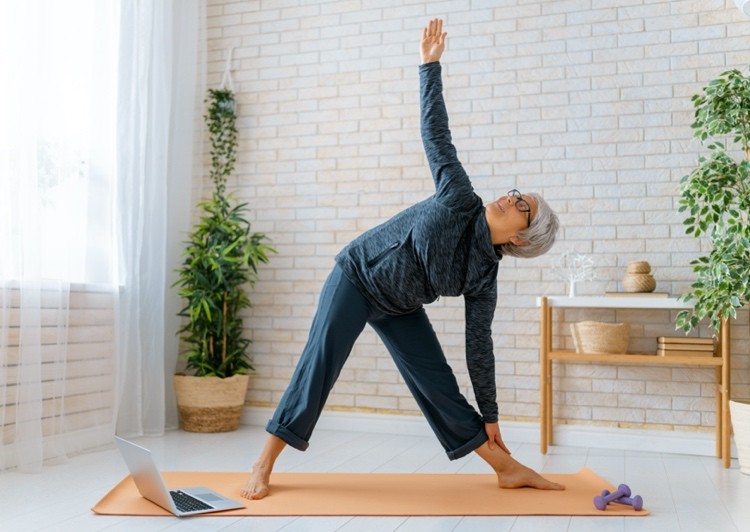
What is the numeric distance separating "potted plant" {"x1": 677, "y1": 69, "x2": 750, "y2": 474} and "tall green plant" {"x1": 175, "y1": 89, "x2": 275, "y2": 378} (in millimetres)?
2131

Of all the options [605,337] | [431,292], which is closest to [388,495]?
[431,292]

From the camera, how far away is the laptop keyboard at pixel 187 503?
2373mm

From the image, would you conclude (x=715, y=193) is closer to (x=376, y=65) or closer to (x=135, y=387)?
(x=376, y=65)

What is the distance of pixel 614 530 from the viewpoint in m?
2.24

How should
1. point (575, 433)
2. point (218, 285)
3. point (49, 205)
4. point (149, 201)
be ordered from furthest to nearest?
1. point (218, 285)
2. point (149, 201)
3. point (575, 433)
4. point (49, 205)

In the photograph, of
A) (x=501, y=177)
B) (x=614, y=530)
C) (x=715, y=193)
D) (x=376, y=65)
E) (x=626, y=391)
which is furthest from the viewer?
(x=376, y=65)

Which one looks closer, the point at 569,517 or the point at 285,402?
the point at 569,517

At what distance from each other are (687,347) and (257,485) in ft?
6.58

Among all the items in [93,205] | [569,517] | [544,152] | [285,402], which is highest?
[544,152]

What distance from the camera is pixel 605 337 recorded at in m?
3.47

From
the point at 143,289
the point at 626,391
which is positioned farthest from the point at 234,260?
the point at 626,391

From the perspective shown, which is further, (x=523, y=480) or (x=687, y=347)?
(x=687, y=347)

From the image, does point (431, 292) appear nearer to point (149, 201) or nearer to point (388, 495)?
point (388, 495)

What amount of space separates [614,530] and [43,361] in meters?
2.32
